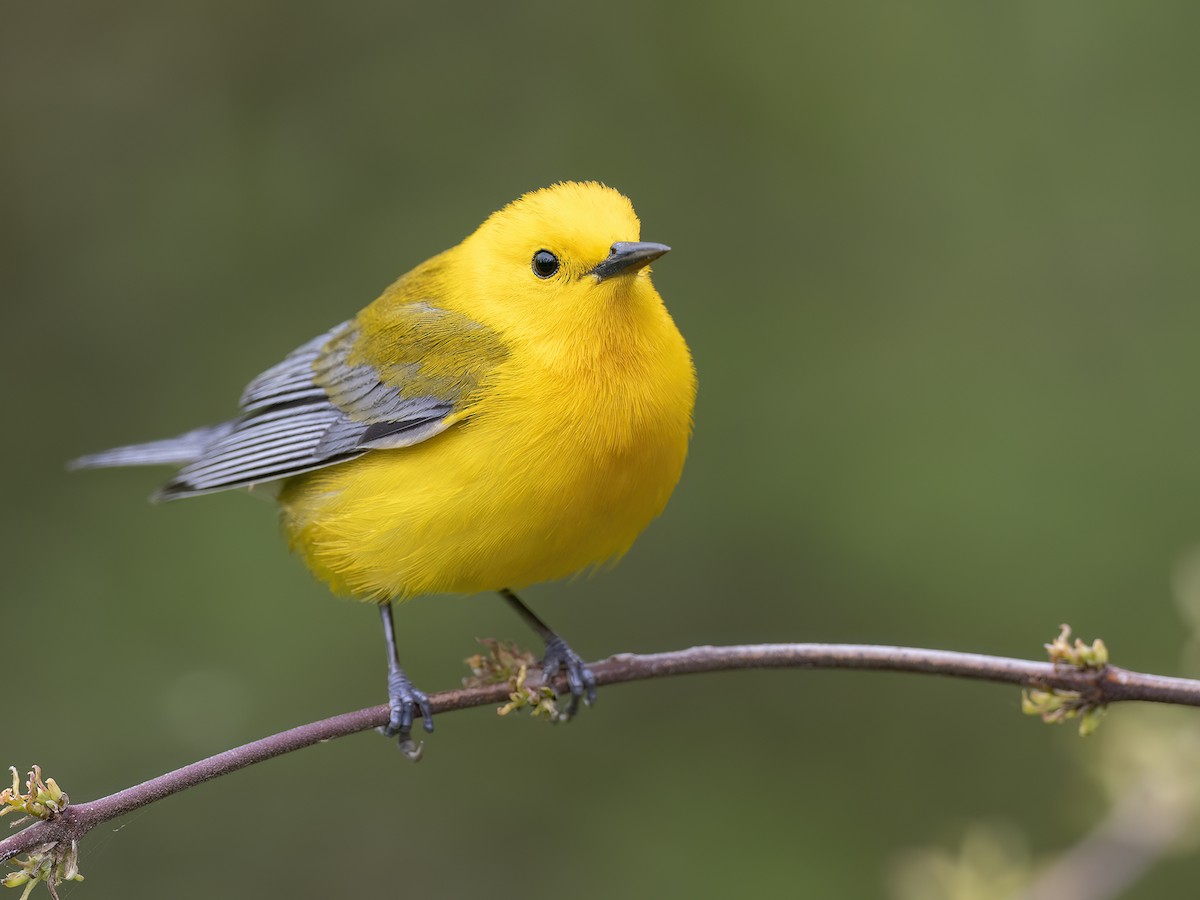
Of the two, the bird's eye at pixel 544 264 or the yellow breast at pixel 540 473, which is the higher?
the bird's eye at pixel 544 264

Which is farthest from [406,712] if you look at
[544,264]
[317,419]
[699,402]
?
[699,402]

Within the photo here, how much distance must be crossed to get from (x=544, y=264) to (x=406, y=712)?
1418 mm

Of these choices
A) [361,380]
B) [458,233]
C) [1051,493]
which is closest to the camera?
[361,380]

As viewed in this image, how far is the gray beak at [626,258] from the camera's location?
383cm

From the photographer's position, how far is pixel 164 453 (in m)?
5.54

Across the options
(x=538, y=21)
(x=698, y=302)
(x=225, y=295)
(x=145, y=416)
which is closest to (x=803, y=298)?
(x=698, y=302)

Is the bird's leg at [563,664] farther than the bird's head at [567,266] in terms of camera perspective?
Yes

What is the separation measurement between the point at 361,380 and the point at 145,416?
9.20ft

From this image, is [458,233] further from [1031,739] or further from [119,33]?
[1031,739]

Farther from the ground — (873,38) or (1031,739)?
(873,38)

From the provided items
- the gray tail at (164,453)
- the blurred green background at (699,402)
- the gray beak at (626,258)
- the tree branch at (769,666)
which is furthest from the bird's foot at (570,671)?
the blurred green background at (699,402)

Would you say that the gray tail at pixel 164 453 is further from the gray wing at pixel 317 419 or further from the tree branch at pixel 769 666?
the tree branch at pixel 769 666

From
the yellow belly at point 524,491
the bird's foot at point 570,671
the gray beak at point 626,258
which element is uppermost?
the gray beak at point 626,258

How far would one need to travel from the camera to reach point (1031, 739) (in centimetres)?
686
